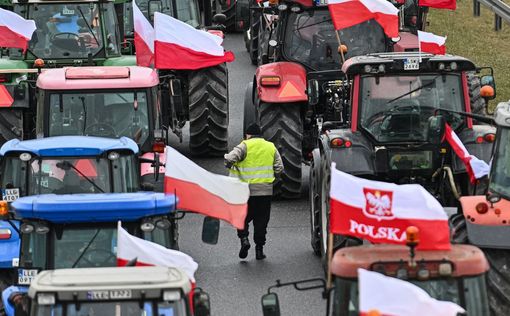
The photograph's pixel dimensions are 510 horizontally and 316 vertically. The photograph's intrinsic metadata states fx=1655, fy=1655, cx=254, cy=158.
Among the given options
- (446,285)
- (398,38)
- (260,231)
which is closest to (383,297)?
(446,285)

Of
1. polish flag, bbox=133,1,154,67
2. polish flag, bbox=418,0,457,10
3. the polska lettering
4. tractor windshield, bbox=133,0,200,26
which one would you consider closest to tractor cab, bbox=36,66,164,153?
polish flag, bbox=133,1,154,67

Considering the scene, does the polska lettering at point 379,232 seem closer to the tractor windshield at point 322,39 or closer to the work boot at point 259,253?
the work boot at point 259,253

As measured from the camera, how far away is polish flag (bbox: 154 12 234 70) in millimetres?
23188

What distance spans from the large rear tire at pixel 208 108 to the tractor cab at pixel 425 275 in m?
13.2

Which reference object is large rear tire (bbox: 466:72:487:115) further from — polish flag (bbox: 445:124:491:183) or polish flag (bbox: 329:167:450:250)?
polish flag (bbox: 329:167:450:250)

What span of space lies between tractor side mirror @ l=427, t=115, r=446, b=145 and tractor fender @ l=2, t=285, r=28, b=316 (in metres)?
5.18

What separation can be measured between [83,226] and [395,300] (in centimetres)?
475

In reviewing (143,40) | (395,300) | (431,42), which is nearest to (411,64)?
(431,42)

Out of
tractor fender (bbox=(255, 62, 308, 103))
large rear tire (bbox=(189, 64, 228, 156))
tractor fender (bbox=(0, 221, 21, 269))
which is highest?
tractor fender (bbox=(255, 62, 308, 103))

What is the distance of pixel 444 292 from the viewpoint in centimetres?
1211

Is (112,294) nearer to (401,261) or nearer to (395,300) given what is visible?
(401,261)

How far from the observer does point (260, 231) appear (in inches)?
789

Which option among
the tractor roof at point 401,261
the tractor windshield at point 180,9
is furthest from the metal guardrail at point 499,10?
the tractor roof at point 401,261

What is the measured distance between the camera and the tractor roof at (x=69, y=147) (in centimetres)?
1709
